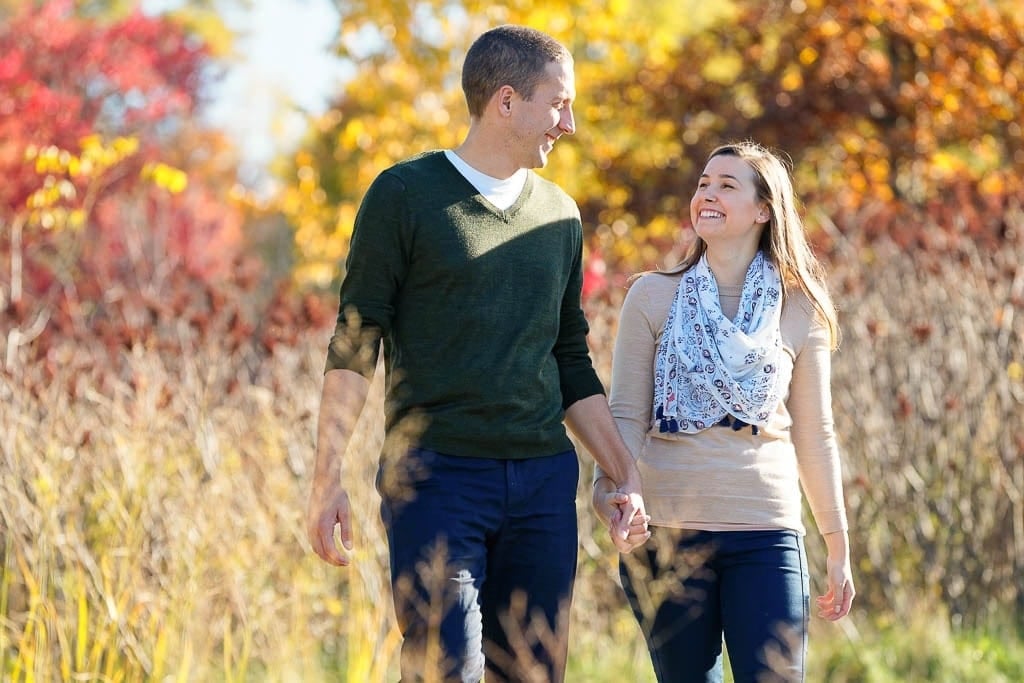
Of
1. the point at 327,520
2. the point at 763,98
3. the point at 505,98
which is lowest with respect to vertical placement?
the point at 327,520

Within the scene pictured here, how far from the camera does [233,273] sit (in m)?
6.04

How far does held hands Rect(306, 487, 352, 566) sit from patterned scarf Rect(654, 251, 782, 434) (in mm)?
797

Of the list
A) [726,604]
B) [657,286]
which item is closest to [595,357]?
[657,286]

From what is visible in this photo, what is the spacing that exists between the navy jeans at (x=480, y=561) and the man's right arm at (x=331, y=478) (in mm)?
147

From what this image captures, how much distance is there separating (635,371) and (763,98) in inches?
263

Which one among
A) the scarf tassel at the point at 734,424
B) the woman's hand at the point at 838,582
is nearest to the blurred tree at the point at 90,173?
the scarf tassel at the point at 734,424

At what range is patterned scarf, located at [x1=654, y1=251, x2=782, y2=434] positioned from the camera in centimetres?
310

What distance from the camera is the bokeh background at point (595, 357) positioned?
13.8 ft

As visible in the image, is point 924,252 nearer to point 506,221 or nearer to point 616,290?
point 616,290

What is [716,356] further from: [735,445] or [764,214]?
[764,214]

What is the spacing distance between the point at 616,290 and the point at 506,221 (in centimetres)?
272

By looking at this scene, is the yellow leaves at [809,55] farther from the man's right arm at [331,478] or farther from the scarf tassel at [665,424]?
the man's right arm at [331,478]

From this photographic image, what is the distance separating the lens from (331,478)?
2.84m

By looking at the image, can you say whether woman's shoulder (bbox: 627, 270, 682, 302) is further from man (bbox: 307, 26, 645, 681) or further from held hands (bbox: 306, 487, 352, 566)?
held hands (bbox: 306, 487, 352, 566)
